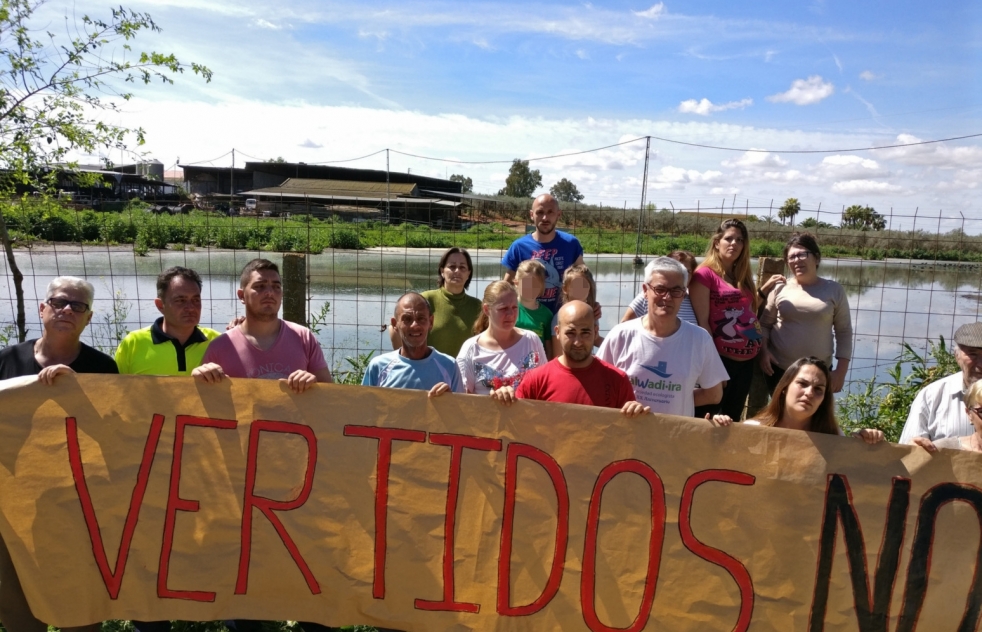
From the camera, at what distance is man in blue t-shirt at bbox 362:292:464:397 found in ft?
9.99

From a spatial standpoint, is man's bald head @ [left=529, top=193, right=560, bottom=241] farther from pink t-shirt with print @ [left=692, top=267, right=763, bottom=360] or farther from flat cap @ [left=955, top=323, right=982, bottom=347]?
flat cap @ [left=955, top=323, right=982, bottom=347]

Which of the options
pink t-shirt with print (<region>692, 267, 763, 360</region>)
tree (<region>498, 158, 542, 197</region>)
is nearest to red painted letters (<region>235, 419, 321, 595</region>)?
pink t-shirt with print (<region>692, 267, 763, 360</region>)

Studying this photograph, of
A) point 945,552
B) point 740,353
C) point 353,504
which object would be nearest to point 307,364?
point 353,504

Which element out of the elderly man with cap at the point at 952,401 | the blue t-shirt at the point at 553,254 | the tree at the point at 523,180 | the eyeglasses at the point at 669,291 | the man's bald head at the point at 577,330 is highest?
the tree at the point at 523,180

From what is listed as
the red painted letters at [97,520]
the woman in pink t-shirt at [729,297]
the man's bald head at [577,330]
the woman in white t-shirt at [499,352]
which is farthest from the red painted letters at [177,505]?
the woman in pink t-shirt at [729,297]

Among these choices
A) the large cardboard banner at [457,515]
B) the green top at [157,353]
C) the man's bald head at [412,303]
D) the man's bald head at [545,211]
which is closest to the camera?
the large cardboard banner at [457,515]

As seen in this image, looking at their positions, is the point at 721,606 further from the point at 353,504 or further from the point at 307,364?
the point at 307,364

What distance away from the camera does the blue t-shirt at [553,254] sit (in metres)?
4.47

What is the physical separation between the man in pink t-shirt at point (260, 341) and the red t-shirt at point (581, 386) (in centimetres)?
101

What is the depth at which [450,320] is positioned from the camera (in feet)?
13.2

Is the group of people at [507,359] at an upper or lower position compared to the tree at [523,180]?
lower

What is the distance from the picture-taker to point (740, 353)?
160 inches

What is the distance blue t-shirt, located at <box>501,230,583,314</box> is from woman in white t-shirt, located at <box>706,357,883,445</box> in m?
1.75

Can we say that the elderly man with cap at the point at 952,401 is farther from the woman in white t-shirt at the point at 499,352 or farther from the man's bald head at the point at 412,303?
the man's bald head at the point at 412,303
